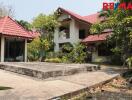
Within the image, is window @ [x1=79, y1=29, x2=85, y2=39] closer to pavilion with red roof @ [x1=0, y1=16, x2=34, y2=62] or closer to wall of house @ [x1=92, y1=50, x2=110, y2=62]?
wall of house @ [x1=92, y1=50, x2=110, y2=62]

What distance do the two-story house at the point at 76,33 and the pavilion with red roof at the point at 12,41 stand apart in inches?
335

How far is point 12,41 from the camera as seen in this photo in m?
23.5

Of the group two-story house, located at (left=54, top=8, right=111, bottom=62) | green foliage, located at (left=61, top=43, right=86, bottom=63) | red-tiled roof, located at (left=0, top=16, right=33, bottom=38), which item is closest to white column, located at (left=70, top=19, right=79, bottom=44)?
two-story house, located at (left=54, top=8, right=111, bottom=62)

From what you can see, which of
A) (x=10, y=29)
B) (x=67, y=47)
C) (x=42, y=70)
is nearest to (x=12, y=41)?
(x=10, y=29)

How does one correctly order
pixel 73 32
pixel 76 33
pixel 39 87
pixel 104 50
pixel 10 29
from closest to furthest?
1. pixel 39 87
2. pixel 10 29
3. pixel 104 50
4. pixel 73 32
5. pixel 76 33

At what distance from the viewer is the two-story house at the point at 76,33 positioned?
96.6ft

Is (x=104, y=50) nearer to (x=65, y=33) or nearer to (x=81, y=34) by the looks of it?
(x=81, y=34)

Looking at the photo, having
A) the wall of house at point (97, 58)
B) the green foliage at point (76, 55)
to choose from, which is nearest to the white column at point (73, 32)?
the green foliage at point (76, 55)

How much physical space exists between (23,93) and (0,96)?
37.4 inches

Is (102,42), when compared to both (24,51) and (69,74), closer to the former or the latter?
(24,51)

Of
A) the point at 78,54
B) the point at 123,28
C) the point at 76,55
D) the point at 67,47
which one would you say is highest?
the point at 123,28

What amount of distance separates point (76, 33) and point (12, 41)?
11.1 metres

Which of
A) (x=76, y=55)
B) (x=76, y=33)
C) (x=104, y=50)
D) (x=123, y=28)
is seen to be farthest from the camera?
(x=76, y=33)

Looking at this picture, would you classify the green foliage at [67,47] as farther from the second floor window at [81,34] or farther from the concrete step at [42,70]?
the concrete step at [42,70]
